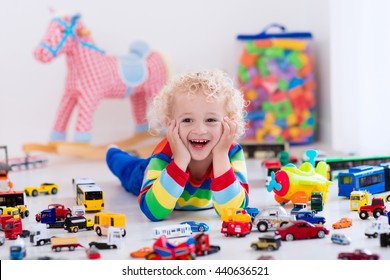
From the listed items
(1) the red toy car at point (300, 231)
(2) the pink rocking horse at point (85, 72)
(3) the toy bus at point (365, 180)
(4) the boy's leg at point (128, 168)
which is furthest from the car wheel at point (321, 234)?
(2) the pink rocking horse at point (85, 72)

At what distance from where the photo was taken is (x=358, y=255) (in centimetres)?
134

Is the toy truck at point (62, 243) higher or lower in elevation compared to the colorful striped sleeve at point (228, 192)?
lower

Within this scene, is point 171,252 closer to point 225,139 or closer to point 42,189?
point 225,139

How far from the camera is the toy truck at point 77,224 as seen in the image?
5.46 feet

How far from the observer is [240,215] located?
1609mm

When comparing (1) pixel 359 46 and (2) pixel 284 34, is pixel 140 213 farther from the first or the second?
(2) pixel 284 34

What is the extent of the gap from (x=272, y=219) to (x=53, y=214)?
50 cm

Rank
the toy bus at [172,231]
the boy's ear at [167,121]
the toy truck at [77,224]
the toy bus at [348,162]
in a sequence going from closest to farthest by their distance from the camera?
the toy bus at [172,231], the toy truck at [77,224], the boy's ear at [167,121], the toy bus at [348,162]

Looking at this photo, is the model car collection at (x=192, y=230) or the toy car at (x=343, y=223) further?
the toy car at (x=343, y=223)

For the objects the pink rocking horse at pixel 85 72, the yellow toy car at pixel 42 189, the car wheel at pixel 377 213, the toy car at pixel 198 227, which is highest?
the pink rocking horse at pixel 85 72

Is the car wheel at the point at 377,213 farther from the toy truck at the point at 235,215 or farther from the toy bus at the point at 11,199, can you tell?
the toy bus at the point at 11,199

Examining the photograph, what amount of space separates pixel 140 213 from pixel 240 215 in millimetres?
355

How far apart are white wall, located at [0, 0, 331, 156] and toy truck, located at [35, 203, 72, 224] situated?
1468mm

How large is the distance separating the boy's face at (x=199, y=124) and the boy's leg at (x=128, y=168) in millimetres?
358
